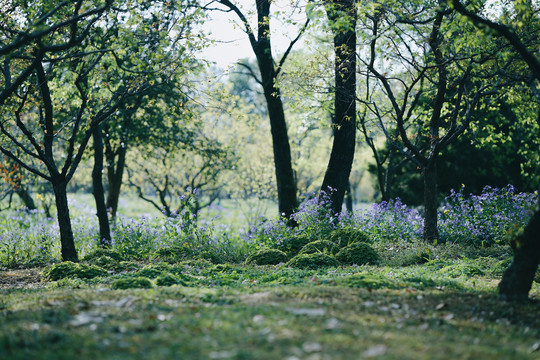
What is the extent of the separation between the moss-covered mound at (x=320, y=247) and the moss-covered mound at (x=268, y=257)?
41 centimetres

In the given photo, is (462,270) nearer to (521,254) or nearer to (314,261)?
(314,261)

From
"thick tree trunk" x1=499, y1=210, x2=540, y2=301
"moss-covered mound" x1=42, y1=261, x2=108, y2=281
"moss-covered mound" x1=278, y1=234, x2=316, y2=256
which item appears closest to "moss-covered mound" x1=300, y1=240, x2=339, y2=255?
"moss-covered mound" x1=278, y1=234, x2=316, y2=256

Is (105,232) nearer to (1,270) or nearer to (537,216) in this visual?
(1,270)

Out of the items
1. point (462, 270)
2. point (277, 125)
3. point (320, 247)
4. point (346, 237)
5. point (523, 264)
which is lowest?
point (462, 270)

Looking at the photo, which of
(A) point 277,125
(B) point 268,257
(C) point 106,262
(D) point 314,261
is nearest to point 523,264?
(D) point 314,261

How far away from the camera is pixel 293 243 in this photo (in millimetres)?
9914

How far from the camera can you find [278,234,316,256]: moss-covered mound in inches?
389

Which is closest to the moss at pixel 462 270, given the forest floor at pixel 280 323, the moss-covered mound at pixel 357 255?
the forest floor at pixel 280 323

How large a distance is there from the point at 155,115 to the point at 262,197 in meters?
11.1

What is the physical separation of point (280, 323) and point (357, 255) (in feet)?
16.8

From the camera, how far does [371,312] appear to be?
14.9 ft

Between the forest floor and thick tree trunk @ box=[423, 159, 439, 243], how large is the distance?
4140mm

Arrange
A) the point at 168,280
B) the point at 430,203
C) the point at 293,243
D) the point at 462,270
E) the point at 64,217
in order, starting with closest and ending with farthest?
the point at 168,280, the point at 462,270, the point at 64,217, the point at 293,243, the point at 430,203

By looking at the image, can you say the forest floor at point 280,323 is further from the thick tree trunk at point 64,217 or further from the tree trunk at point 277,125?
the tree trunk at point 277,125
